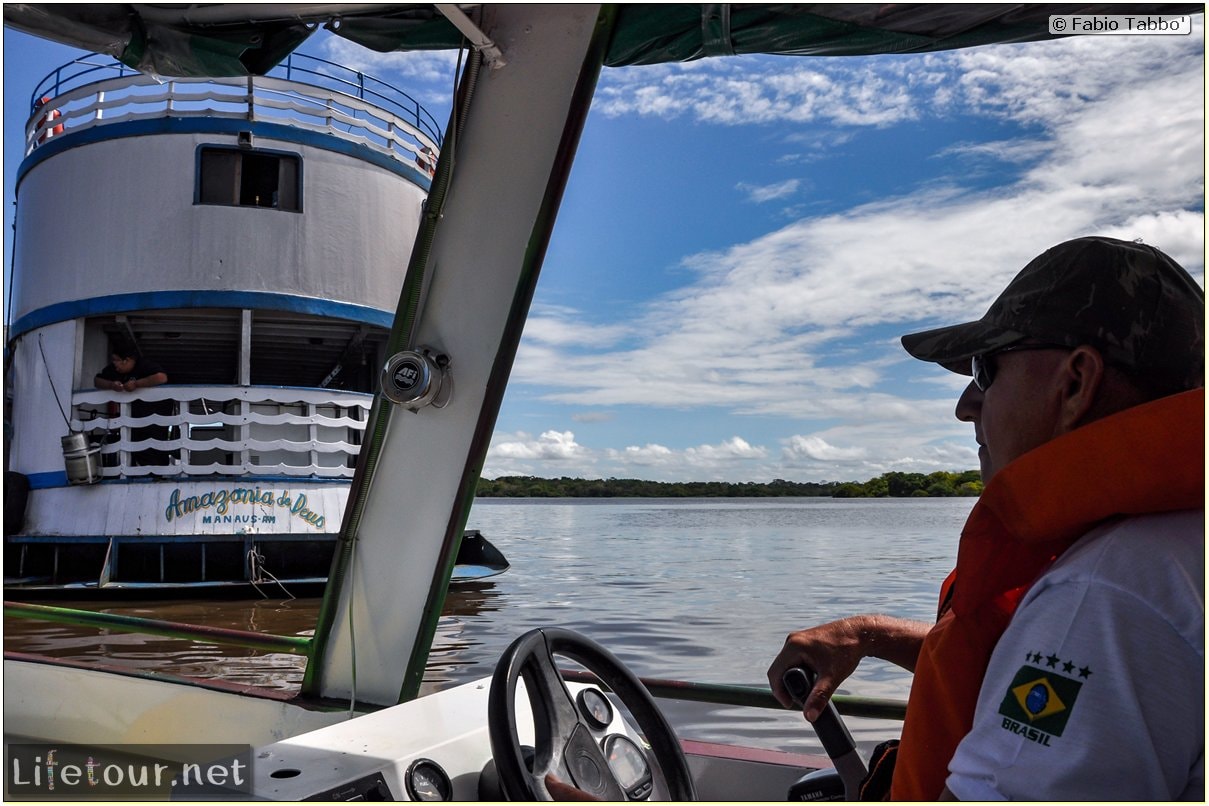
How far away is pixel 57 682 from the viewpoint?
3.42 meters

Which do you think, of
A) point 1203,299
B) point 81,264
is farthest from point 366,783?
point 81,264

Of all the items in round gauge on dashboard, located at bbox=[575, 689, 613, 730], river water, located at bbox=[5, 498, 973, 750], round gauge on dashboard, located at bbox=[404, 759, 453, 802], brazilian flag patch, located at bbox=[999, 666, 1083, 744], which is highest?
brazilian flag patch, located at bbox=[999, 666, 1083, 744]

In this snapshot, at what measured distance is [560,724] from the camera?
1775mm

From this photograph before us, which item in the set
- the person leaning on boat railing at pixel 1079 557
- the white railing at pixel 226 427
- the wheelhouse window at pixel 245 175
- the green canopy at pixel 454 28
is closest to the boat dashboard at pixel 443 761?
the person leaning on boat railing at pixel 1079 557

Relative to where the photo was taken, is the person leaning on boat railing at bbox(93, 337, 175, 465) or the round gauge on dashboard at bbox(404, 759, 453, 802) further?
the person leaning on boat railing at bbox(93, 337, 175, 465)

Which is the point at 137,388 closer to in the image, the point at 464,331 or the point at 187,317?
the point at 187,317

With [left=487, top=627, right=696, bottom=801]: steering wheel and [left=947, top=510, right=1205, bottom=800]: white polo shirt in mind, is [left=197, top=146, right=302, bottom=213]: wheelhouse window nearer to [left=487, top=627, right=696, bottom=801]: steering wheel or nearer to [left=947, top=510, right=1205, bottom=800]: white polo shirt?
[left=487, top=627, right=696, bottom=801]: steering wheel

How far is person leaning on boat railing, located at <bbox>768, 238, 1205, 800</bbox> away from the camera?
0.95 meters

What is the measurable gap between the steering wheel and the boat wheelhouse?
954cm

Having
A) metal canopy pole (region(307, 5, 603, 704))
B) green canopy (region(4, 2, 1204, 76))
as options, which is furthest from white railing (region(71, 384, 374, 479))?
green canopy (region(4, 2, 1204, 76))

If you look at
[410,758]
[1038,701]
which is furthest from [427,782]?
[1038,701]

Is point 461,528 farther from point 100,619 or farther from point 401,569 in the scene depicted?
point 100,619

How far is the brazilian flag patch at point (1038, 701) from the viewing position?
38.1 inches

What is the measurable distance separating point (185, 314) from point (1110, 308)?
12.2 m
